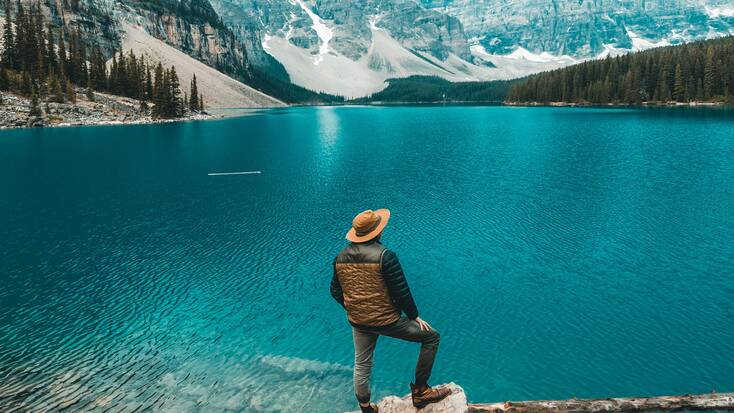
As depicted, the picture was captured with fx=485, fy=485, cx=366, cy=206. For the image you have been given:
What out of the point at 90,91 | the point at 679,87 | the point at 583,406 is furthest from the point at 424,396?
the point at 679,87

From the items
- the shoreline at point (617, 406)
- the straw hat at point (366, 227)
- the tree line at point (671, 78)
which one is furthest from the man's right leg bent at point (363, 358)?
the tree line at point (671, 78)

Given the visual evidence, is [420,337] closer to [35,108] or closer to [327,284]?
[327,284]

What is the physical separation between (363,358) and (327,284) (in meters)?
13.1

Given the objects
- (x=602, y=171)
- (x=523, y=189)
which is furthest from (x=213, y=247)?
(x=602, y=171)

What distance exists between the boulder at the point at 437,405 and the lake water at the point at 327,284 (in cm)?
315

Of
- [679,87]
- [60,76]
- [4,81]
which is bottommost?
[4,81]

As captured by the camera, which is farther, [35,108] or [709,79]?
[709,79]

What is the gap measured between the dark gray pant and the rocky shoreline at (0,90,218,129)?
12239 centimetres

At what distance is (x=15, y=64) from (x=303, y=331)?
149901mm

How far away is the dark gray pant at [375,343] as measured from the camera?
9.50 m

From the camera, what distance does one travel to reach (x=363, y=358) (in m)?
9.73

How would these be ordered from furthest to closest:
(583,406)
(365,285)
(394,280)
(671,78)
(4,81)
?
(671,78), (4,81), (583,406), (365,285), (394,280)

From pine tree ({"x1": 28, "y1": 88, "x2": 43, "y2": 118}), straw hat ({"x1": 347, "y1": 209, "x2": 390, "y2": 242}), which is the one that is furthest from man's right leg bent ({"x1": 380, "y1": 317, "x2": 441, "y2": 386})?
pine tree ({"x1": 28, "y1": 88, "x2": 43, "y2": 118})

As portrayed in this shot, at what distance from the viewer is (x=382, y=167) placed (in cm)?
5766
